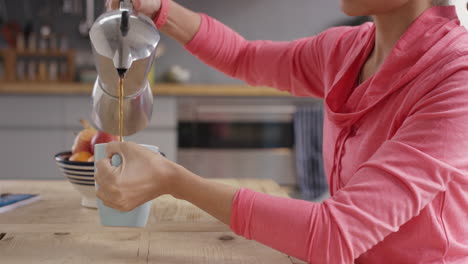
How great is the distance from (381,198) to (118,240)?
405 mm

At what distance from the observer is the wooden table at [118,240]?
715mm

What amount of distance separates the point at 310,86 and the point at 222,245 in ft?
1.98

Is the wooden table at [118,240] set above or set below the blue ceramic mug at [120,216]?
below

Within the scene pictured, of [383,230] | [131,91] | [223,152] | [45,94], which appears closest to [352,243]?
[383,230]

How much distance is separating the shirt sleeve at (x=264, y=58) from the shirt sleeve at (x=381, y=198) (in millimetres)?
559

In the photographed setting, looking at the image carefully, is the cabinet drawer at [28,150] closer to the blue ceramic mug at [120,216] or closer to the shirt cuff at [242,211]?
the blue ceramic mug at [120,216]

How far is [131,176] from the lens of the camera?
2.17ft

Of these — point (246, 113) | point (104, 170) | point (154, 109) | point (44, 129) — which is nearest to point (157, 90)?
point (154, 109)

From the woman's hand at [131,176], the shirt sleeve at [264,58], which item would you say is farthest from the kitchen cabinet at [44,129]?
the woman's hand at [131,176]

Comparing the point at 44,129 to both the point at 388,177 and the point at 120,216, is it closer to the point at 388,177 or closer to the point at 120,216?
the point at 120,216

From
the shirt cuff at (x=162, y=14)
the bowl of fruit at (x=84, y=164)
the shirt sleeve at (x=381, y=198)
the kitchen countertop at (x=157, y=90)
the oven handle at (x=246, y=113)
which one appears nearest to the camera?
the shirt sleeve at (x=381, y=198)

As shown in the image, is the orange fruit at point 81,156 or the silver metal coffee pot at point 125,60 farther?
the orange fruit at point 81,156

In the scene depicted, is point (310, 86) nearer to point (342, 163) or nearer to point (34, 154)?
point (342, 163)

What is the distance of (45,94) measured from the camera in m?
3.21
